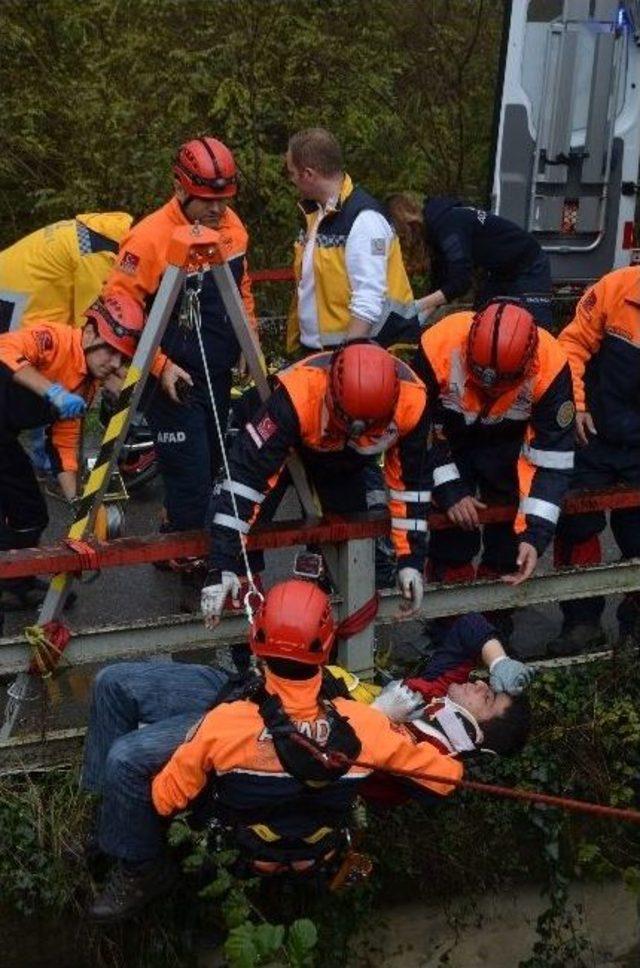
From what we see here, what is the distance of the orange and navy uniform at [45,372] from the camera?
16.1 ft

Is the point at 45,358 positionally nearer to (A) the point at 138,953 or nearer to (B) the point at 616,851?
(A) the point at 138,953

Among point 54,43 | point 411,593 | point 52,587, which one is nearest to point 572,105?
point 54,43

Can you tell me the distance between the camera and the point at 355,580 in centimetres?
425

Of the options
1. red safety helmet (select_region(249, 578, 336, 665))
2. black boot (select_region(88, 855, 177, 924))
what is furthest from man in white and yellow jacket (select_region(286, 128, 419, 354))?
black boot (select_region(88, 855, 177, 924))

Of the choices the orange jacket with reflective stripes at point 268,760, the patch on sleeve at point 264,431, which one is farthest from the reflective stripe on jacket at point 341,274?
the orange jacket with reflective stripes at point 268,760

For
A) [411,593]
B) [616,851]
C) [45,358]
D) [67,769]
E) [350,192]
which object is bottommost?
[616,851]

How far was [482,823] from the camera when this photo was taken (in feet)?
14.2

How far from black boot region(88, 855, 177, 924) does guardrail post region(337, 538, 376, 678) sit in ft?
3.28

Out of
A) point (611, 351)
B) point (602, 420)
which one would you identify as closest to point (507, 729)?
point (602, 420)

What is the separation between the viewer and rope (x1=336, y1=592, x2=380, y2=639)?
4258mm

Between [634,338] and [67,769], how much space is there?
265 cm

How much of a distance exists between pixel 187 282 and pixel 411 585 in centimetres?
148

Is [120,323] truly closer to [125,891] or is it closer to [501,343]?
[501,343]

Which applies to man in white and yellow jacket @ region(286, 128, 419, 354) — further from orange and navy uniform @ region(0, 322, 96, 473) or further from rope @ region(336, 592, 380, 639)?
rope @ region(336, 592, 380, 639)
